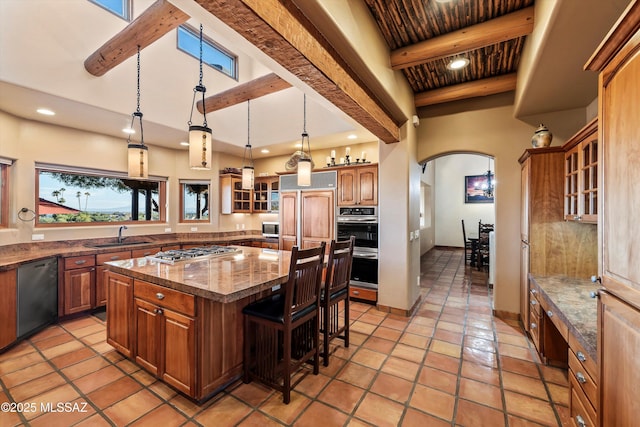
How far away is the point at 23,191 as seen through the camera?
346 centimetres

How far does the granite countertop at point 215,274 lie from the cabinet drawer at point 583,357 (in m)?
1.81

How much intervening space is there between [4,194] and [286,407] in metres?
4.38

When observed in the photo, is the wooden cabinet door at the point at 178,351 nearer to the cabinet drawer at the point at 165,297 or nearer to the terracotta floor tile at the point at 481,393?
the cabinet drawer at the point at 165,297

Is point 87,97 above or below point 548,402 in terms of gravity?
above

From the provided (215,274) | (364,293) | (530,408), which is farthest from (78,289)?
(530,408)

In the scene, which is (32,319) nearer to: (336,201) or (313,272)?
(313,272)

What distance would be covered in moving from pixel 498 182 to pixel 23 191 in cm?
634

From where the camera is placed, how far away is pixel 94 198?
4.25 meters

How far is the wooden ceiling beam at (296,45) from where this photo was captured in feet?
4.14

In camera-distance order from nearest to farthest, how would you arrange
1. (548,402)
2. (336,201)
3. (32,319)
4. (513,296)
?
1. (548,402)
2. (32,319)
3. (513,296)
4. (336,201)

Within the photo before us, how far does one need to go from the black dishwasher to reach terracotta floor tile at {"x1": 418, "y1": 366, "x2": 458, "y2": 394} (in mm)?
4066

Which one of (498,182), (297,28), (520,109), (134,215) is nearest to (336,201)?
(498,182)

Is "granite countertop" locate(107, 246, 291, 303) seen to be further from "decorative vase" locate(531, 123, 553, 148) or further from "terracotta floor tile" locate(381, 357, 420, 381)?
"decorative vase" locate(531, 123, 553, 148)

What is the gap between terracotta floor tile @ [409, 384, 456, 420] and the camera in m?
1.83
